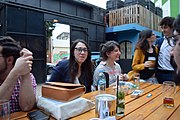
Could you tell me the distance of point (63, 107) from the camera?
3.43ft

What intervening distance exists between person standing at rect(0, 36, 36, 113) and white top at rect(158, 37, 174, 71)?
83.1 inches

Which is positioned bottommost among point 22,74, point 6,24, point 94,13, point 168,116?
point 168,116

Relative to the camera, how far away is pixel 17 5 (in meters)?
5.66

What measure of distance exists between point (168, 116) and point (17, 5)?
5840 millimetres

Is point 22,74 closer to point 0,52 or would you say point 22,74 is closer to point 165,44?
point 0,52

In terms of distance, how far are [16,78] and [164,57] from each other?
2.23m

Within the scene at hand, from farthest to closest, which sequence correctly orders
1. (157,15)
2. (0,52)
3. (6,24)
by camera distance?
(157,15) < (6,24) < (0,52)

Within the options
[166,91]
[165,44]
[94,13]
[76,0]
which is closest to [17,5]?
[76,0]

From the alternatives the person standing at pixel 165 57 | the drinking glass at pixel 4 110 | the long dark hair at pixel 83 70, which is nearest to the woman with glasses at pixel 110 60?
the long dark hair at pixel 83 70

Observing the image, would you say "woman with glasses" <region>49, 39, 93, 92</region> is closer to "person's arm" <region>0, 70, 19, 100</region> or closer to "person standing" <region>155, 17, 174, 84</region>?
"person's arm" <region>0, 70, 19, 100</region>

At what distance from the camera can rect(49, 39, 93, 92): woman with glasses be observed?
2.11m

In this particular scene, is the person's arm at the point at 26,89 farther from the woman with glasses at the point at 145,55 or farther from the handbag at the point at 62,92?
the woman with glasses at the point at 145,55

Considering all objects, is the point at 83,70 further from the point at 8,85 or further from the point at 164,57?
the point at 164,57

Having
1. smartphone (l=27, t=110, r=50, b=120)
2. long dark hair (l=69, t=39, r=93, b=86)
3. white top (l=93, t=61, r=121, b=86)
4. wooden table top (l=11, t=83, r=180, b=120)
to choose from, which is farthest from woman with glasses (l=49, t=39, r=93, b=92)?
smartphone (l=27, t=110, r=50, b=120)
